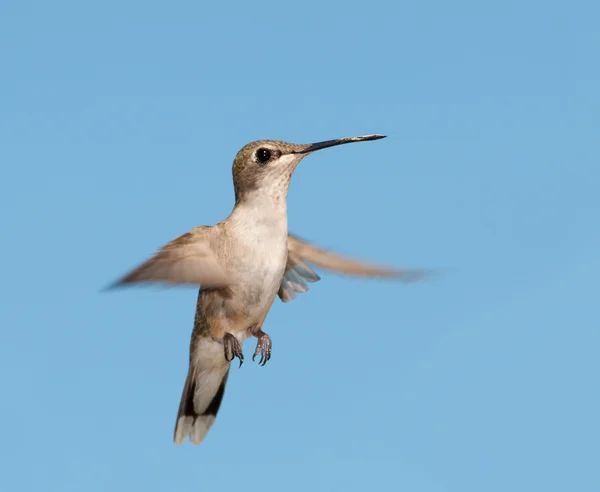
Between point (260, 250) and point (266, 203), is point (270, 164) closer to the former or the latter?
point (266, 203)

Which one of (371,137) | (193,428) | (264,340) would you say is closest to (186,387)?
(193,428)

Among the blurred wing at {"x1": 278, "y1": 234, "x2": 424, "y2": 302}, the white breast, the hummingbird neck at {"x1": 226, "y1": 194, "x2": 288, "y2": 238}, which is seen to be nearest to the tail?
the blurred wing at {"x1": 278, "y1": 234, "x2": 424, "y2": 302}

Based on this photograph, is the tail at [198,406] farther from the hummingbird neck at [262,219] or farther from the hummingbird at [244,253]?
the hummingbird neck at [262,219]

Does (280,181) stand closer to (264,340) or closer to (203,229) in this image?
(203,229)

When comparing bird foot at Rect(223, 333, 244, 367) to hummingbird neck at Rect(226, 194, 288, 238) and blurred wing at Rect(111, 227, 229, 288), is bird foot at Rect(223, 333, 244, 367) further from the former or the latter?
hummingbird neck at Rect(226, 194, 288, 238)

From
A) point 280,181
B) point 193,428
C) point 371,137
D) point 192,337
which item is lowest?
point 193,428

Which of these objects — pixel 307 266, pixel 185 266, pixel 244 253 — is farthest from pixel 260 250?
pixel 307 266
